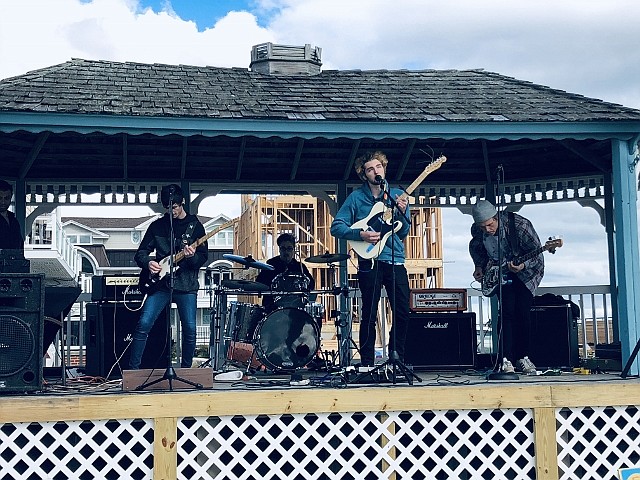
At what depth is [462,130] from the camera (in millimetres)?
7863

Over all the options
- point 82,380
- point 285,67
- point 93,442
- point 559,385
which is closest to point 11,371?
point 93,442

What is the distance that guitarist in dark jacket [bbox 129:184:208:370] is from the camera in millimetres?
7922

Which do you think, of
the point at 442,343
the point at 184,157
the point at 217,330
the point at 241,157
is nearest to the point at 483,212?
the point at 442,343

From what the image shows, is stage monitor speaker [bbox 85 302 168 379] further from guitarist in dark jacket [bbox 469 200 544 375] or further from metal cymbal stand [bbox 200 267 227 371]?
guitarist in dark jacket [bbox 469 200 544 375]

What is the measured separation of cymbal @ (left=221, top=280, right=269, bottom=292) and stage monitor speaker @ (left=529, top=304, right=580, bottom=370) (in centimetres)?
304

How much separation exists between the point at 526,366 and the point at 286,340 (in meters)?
2.41

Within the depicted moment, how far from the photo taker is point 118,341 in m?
8.89

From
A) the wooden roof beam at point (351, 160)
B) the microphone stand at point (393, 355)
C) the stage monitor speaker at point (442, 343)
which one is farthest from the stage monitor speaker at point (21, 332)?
the wooden roof beam at point (351, 160)

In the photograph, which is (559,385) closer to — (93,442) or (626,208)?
(626,208)

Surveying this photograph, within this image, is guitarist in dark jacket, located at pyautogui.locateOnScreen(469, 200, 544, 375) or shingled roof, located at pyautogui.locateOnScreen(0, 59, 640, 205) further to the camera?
guitarist in dark jacket, located at pyautogui.locateOnScreen(469, 200, 544, 375)

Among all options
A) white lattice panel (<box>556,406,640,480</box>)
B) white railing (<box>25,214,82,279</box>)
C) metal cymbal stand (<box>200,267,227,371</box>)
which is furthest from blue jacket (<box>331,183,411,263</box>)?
white railing (<box>25,214,82,279</box>)

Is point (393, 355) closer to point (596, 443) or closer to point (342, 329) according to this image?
point (342, 329)

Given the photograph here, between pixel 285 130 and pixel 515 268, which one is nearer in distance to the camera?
pixel 285 130

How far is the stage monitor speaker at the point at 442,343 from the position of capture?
9102 mm
